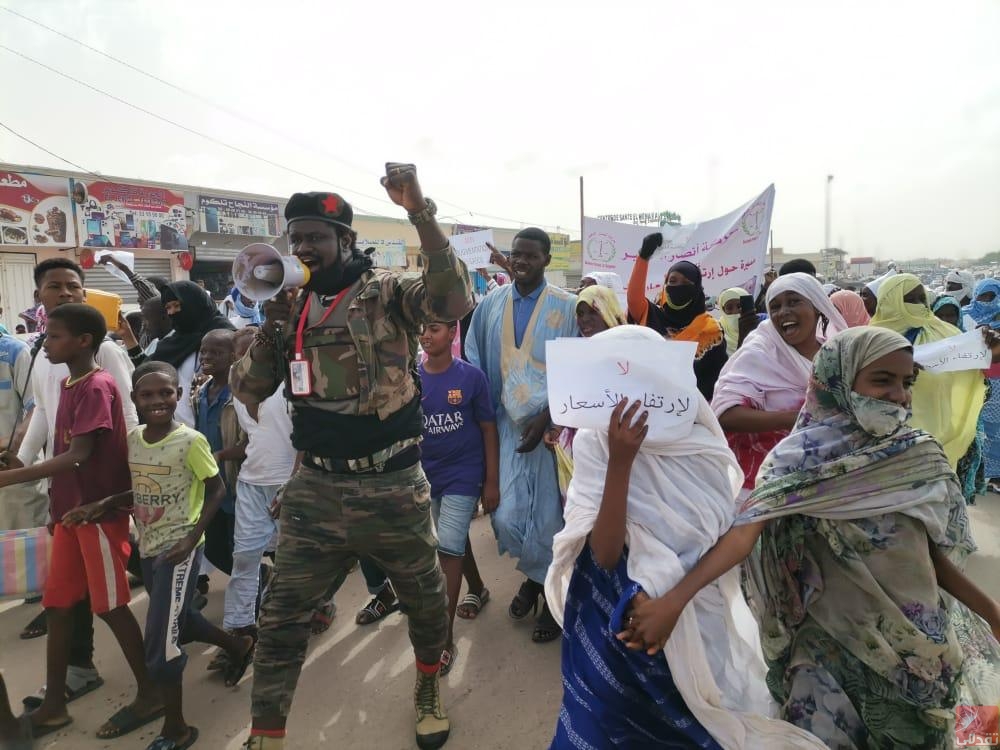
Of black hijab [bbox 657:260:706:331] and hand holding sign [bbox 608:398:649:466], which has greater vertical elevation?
black hijab [bbox 657:260:706:331]

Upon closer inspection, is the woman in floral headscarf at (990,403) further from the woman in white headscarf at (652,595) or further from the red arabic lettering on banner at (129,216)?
the red arabic lettering on banner at (129,216)

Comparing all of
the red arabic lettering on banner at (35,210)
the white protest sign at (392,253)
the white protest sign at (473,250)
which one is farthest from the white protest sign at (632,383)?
the white protest sign at (392,253)

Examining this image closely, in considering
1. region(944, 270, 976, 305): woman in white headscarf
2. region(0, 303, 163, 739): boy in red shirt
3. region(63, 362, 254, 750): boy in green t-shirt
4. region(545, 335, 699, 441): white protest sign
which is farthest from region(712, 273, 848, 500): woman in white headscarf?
region(944, 270, 976, 305): woman in white headscarf

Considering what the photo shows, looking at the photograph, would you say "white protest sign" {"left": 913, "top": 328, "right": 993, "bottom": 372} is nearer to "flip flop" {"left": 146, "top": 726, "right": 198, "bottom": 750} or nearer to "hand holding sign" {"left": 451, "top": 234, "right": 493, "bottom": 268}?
"flip flop" {"left": 146, "top": 726, "right": 198, "bottom": 750}

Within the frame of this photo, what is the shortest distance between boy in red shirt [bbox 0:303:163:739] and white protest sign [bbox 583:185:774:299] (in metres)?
4.48

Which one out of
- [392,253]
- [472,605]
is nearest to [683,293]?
[472,605]

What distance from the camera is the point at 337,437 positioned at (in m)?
2.20

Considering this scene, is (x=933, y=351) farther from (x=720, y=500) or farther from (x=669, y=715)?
(x=669, y=715)

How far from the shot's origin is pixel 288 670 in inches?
85.1

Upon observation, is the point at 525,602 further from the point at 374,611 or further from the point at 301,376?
the point at 301,376

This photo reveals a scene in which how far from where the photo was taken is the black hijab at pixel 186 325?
3.84 m

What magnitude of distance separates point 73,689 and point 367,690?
53.5 inches

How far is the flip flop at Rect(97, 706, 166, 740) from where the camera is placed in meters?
2.50

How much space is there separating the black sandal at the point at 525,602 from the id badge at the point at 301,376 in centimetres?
184
